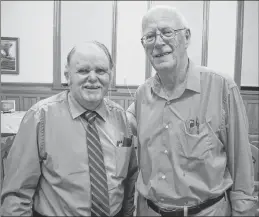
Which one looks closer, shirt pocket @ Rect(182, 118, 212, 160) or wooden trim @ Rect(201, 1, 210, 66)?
shirt pocket @ Rect(182, 118, 212, 160)

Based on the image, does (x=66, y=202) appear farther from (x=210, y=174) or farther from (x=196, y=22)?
(x=196, y=22)

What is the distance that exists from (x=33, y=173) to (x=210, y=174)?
877mm

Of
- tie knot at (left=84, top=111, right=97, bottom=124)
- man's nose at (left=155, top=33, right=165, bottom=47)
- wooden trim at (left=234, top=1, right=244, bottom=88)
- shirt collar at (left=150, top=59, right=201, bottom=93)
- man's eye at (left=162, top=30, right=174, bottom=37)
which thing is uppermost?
wooden trim at (left=234, top=1, right=244, bottom=88)

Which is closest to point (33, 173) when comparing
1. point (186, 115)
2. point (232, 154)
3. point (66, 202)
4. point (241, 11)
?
point (66, 202)

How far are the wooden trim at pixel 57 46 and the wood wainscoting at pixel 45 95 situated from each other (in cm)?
19

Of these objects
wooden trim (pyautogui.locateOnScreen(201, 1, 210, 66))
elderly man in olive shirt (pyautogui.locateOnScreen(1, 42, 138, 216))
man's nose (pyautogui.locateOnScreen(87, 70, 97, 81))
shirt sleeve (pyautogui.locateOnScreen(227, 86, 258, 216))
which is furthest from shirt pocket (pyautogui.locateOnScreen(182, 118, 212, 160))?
wooden trim (pyautogui.locateOnScreen(201, 1, 210, 66))

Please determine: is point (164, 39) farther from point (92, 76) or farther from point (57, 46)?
point (57, 46)

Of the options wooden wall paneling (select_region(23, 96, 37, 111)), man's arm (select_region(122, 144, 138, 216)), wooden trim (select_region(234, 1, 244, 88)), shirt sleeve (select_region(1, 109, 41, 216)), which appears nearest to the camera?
shirt sleeve (select_region(1, 109, 41, 216))

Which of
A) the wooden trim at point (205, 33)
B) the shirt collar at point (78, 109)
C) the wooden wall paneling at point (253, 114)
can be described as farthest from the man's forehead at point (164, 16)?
the wooden wall paneling at point (253, 114)

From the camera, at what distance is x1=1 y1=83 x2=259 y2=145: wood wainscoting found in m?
5.83

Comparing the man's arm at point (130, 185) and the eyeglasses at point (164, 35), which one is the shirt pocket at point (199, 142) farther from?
the eyeglasses at point (164, 35)

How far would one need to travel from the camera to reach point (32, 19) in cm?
582

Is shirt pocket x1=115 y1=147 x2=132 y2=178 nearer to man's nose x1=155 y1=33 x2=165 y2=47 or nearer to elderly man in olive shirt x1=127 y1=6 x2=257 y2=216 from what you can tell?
elderly man in olive shirt x1=127 y1=6 x2=257 y2=216

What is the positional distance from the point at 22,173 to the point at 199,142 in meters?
0.89
